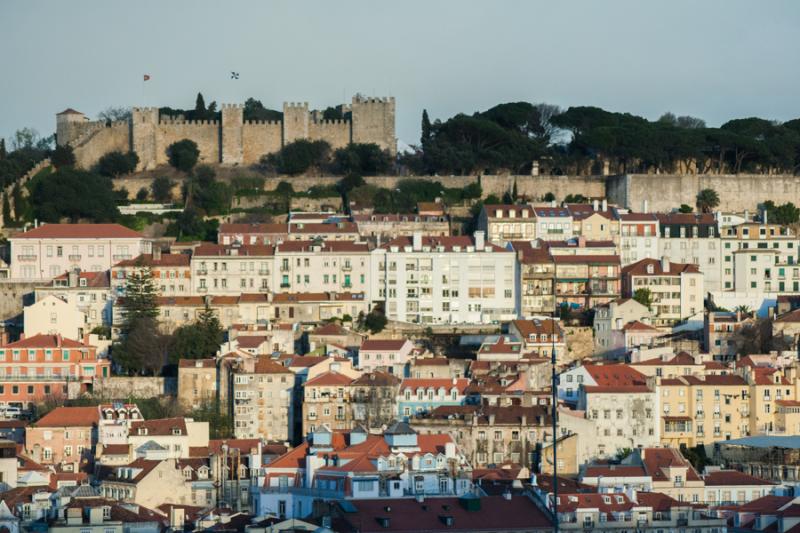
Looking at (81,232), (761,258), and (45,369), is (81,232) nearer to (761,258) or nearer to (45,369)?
(45,369)

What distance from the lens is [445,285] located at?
2773 inches

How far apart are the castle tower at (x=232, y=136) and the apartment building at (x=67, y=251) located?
40.0ft

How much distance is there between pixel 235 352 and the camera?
62875 millimetres

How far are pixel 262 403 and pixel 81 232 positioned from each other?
1550 cm

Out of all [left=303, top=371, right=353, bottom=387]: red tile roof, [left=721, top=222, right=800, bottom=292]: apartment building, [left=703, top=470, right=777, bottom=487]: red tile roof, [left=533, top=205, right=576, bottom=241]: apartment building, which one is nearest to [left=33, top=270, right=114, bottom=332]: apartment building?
[left=303, top=371, right=353, bottom=387]: red tile roof

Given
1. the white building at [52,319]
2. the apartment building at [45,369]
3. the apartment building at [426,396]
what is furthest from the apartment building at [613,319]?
the white building at [52,319]

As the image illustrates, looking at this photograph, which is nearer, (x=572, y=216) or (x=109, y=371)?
(x=109, y=371)

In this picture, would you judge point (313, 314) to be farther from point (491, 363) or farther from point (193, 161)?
point (193, 161)

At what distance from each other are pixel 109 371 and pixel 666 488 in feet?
63.1

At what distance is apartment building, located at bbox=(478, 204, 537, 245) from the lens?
244 ft

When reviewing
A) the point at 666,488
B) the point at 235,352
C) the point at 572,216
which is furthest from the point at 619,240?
the point at 666,488

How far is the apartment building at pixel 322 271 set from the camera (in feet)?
232

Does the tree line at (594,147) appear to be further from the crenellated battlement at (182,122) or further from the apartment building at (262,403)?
the apartment building at (262,403)

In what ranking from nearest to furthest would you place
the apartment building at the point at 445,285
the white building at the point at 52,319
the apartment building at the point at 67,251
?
1. the white building at the point at 52,319
2. the apartment building at the point at 445,285
3. the apartment building at the point at 67,251
